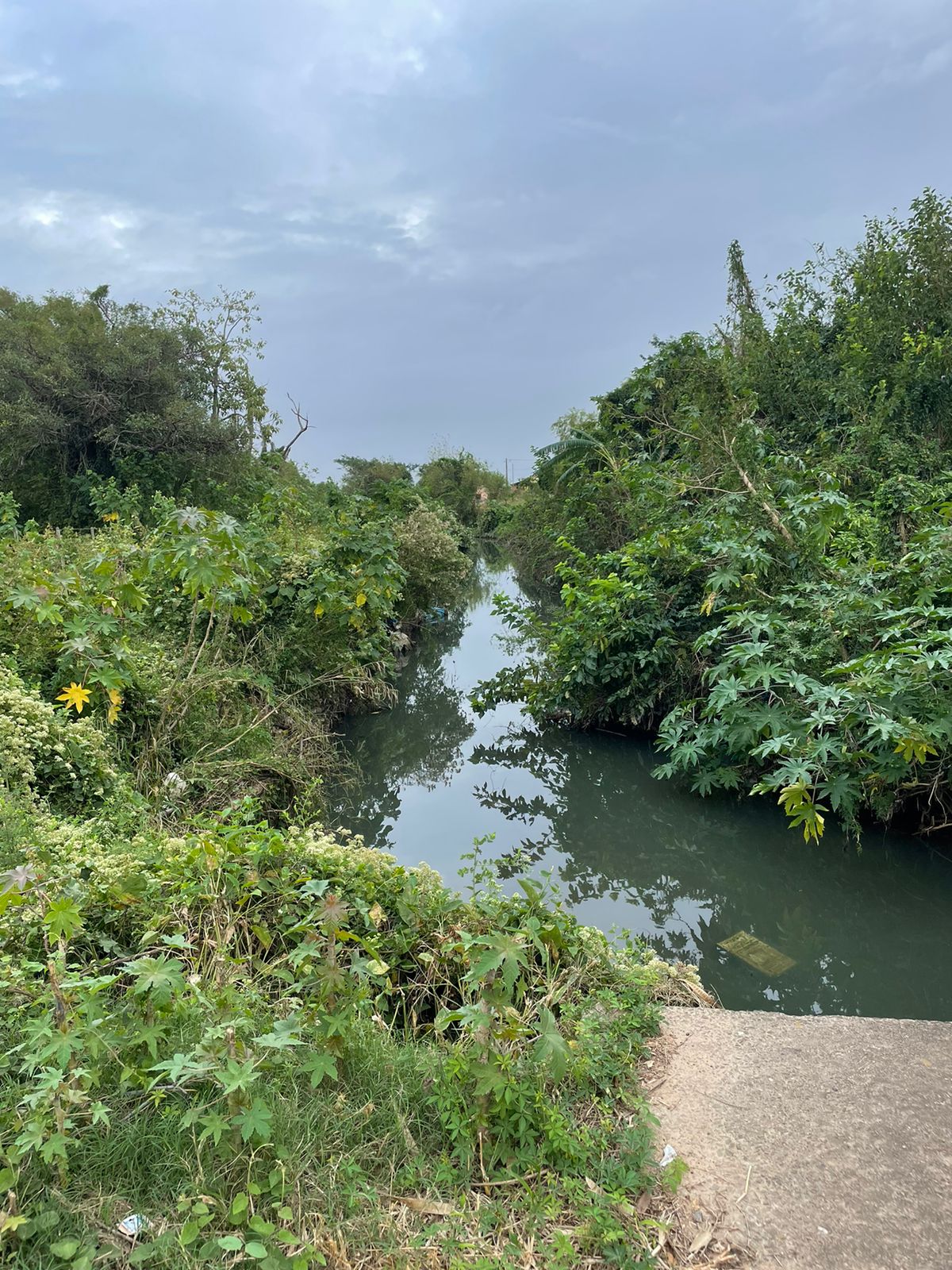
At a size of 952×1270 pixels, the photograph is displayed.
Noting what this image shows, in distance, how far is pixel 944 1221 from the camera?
1993 mm

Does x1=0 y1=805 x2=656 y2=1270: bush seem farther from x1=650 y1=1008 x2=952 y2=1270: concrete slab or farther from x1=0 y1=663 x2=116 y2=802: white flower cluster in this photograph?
x1=0 y1=663 x2=116 y2=802: white flower cluster

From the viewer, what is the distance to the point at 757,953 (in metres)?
4.30

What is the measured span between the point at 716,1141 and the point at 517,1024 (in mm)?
689

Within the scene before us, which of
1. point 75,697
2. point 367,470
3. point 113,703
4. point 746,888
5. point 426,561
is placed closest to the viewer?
point 75,697

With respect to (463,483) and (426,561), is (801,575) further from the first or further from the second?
(463,483)

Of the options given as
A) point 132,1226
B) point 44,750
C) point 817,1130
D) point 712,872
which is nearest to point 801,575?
point 712,872

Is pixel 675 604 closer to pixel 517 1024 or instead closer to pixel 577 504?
pixel 517 1024

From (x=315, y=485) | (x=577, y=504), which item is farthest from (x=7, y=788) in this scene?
(x=315, y=485)

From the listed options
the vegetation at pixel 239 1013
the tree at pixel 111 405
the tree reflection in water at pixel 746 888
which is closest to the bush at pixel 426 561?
the tree at pixel 111 405

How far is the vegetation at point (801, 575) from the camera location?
15.2 ft

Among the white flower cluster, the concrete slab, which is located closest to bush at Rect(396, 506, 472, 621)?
the white flower cluster

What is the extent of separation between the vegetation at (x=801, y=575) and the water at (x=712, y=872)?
0.34 m

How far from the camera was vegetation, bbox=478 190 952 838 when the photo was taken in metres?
4.63

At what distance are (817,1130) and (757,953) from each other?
207cm
